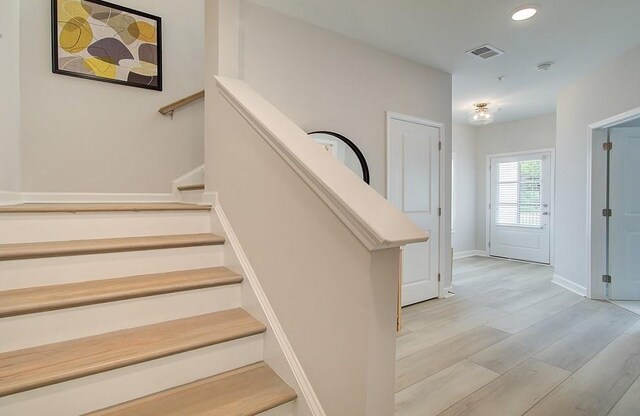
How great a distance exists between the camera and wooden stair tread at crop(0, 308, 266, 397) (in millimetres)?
1055

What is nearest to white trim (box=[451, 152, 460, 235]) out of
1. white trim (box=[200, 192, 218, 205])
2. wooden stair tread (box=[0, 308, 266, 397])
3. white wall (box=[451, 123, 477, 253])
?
white wall (box=[451, 123, 477, 253])

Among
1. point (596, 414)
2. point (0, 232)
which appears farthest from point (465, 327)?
point (0, 232)

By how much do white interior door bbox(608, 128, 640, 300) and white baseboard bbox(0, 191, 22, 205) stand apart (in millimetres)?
5558

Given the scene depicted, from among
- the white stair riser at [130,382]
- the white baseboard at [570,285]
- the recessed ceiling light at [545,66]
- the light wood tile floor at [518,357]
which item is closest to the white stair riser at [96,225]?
the white stair riser at [130,382]

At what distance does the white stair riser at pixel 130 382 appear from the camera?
1.05 meters

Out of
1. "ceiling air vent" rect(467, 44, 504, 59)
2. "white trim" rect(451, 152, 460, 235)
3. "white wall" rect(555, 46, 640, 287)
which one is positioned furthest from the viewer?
"white trim" rect(451, 152, 460, 235)

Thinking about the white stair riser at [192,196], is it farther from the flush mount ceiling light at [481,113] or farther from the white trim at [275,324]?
the flush mount ceiling light at [481,113]

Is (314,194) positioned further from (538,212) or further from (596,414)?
(538,212)

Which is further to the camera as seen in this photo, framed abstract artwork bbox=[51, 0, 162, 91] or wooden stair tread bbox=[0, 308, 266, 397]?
framed abstract artwork bbox=[51, 0, 162, 91]

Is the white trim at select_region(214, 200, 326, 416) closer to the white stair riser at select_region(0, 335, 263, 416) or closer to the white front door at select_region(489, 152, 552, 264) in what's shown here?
the white stair riser at select_region(0, 335, 263, 416)

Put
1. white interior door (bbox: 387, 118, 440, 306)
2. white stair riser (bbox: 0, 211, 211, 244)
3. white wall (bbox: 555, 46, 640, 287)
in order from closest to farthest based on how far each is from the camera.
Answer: white stair riser (bbox: 0, 211, 211, 244), white wall (bbox: 555, 46, 640, 287), white interior door (bbox: 387, 118, 440, 306)

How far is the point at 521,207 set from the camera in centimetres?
620

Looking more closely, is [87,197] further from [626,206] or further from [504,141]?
[504,141]

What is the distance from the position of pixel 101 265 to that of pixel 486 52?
3.72 meters
